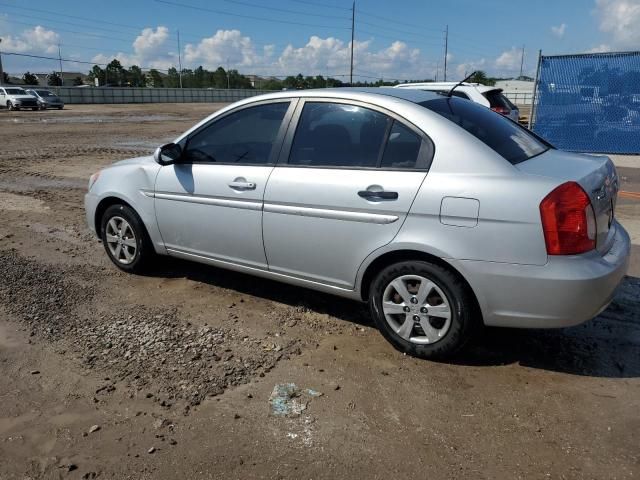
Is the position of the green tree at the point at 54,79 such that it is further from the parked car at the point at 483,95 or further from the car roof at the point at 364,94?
the car roof at the point at 364,94

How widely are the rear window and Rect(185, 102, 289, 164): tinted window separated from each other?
1186 mm

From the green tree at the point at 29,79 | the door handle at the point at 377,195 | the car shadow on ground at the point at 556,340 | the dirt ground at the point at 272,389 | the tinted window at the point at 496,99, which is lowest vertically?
the dirt ground at the point at 272,389

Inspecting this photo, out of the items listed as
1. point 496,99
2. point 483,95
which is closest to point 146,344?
point 483,95

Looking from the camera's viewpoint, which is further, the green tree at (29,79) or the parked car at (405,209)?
the green tree at (29,79)

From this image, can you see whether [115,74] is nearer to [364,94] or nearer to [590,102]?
[590,102]

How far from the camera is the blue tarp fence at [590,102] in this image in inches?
505

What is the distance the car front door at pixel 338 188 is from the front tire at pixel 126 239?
1492 mm

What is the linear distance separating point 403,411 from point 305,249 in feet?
4.42

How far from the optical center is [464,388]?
328 cm

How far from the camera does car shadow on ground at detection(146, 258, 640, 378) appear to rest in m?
3.55

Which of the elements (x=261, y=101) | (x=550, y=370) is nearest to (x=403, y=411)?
(x=550, y=370)

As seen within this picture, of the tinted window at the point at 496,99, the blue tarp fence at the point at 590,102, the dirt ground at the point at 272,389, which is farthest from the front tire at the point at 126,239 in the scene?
the blue tarp fence at the point at 590,102

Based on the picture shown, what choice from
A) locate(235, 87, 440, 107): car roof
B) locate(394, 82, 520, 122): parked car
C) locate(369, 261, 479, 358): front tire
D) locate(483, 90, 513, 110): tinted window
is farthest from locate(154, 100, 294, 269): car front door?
locate(483, 90, 513, 110): tinted window

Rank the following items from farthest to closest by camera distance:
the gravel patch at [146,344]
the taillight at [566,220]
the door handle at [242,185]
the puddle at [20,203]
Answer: the puddle at [20,203] < the door handle at [242,185] < the gravel patch at [146,344] < the taillight at [566,220]
